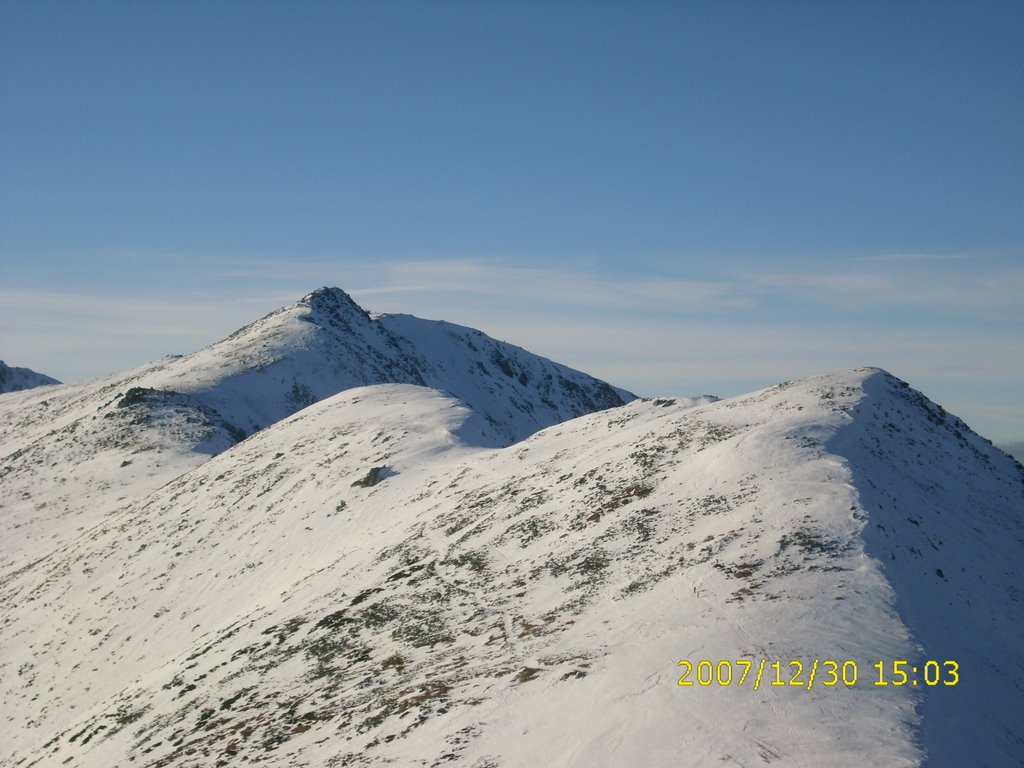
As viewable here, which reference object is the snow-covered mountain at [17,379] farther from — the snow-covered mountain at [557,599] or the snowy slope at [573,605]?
the snowy slope at [573,605]

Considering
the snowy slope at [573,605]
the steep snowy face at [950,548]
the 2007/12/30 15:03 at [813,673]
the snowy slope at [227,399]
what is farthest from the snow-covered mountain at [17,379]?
the 2007/12/30 15:03 at [813,673]

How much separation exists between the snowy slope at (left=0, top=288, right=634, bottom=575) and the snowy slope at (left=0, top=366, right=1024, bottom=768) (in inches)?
548

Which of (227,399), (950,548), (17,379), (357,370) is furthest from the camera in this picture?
(17,379)

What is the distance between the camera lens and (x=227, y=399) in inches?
3351

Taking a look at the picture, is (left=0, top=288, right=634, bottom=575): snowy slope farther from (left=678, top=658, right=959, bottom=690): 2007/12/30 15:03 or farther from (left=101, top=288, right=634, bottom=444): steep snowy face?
(left=678, top=658, right=959, bottom=690): 2007/12/30 15:03

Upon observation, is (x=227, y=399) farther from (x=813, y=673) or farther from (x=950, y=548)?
(x=813, y=673)

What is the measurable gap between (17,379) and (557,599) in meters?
193

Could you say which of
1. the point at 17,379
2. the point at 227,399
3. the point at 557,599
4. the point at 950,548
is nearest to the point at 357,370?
the point at 227,399

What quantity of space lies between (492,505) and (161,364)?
93.3m

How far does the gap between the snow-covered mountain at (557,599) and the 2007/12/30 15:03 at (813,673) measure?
7cm

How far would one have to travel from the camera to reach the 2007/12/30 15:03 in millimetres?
16203

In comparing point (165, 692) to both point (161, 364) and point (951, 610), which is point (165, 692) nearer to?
point (951, 610)

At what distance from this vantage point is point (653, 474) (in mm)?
30750

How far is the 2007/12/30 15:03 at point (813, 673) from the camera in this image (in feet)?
53.2
